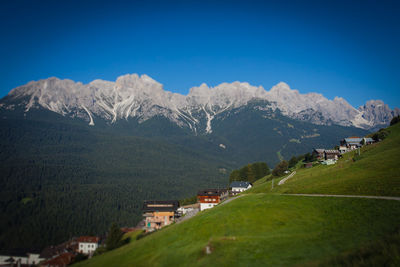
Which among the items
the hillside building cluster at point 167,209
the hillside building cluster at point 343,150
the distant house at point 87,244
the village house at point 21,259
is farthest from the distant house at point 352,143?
the village house at point 21,259

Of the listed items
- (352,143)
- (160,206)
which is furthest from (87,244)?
(352,143)

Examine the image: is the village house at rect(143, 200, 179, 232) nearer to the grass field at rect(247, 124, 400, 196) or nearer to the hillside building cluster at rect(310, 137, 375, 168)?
the hillside building cluster at rect(310, 137, 375, 168)

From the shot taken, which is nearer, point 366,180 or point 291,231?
point 291,231

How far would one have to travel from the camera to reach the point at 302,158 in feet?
497

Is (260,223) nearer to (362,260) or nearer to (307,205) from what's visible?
(307,205)

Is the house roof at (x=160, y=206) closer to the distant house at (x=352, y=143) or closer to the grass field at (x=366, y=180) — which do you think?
the grass field at (x=366, y=180)

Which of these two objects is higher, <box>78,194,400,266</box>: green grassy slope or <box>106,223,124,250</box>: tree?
<box>78,194,400,266</box>: green grassy slope

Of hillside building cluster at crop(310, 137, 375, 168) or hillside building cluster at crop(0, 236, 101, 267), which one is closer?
hillside building cluster at crop(310, 137, 375, 168)

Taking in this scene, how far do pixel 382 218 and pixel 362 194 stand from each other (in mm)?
13916

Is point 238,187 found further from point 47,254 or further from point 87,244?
point 47,254

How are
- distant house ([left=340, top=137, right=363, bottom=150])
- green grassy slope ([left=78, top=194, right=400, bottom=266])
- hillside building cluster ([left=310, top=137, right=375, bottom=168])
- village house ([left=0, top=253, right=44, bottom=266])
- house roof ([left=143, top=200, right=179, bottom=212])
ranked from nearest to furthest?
green grassy slope ([left=78, top=194, right=400, bottom=266]), hillside building cluster ([left=310, top=137, right=375, bottom=168]), house roof ([left=143, top=200, right=179, bottom=212]), village house ([left=0, top=253, right=44, bottom=266]), distant house ([left=340, top=137, right=363, bottom=150])

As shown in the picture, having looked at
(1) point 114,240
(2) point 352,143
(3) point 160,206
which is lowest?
(1) point 114,240

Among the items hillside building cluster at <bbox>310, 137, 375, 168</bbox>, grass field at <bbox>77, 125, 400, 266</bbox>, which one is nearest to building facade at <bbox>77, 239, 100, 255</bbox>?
grass field at <bbox>77, 125, 400, 266</bbox>

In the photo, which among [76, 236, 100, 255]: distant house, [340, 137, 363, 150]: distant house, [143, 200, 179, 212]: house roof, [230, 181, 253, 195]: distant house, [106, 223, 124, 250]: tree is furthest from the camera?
[230, 181, 253, 195]: distant house
